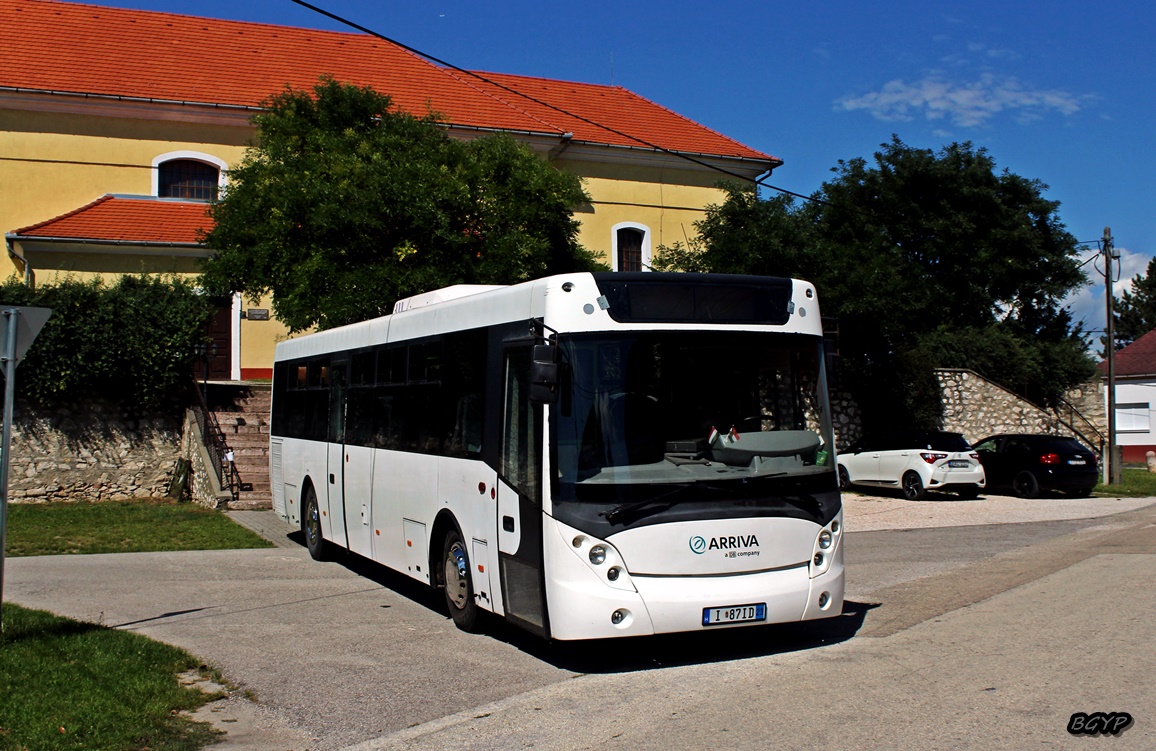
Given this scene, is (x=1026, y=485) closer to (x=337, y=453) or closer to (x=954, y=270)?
(x=954, y=270)

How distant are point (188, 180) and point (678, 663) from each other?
28.5m

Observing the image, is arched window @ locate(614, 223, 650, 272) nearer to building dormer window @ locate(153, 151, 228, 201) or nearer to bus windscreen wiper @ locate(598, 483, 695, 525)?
building dormer window @ locate(153, 151, 228, 201)

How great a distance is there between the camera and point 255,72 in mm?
33844

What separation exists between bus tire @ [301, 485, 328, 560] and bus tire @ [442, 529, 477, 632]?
15.1ft

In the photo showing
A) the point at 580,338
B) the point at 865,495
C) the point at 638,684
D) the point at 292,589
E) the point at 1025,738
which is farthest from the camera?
the point at 865,495

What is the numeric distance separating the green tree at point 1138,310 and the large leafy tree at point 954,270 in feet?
155

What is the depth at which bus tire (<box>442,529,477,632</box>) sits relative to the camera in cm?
910

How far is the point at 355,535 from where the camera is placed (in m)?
12.2

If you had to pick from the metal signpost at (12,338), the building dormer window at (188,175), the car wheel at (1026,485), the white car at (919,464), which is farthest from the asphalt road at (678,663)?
the building dormer window at (188,175)

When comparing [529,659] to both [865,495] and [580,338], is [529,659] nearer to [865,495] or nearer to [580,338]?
[580,338]

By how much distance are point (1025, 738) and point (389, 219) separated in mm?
15320

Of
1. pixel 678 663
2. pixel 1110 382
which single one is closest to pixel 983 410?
pixel 1110 382

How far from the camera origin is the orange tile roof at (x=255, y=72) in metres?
31.2

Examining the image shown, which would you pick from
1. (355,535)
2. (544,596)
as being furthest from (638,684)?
(355,535)
